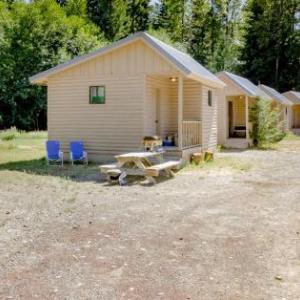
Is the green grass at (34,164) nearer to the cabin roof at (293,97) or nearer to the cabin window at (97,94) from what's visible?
→ the cabin window at (97,94)

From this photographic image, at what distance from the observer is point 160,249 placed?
5121 millimetres

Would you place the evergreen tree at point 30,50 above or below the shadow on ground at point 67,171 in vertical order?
above

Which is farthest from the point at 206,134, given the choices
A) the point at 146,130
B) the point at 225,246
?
the point at 225,246

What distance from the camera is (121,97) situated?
13688 mm

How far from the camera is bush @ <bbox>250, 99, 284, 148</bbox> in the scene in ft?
67.8

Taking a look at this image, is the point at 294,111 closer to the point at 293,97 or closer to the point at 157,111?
the point at 293,97

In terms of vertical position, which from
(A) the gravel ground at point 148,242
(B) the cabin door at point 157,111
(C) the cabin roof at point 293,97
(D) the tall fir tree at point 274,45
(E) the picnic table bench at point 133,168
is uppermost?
(D) the tall fir tree at point 274,45

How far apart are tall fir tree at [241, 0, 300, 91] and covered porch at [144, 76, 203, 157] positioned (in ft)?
95.8

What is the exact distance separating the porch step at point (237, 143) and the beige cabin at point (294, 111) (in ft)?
49.4

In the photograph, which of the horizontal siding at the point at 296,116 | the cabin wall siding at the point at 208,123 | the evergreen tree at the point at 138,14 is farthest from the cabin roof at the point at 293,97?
the cabin wall siding at the point at 208,123

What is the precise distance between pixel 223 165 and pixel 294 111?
27516 mm

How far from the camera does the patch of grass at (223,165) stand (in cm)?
1305

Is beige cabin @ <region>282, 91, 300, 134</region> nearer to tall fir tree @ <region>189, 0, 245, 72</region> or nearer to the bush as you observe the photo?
tall fir tree @ <region>189, 0, 245, 72</region>

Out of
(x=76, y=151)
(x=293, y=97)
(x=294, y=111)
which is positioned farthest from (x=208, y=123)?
(x=294, y=111)
